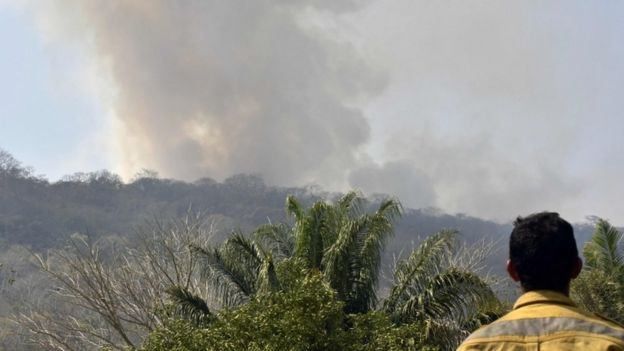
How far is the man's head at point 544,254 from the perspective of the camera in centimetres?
286

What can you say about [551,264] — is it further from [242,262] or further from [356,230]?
[242,262]

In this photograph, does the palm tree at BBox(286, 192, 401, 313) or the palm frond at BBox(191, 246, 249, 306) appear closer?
the palm tree at BBox(286, 192, 401, 313)

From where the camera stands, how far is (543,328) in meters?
2.66

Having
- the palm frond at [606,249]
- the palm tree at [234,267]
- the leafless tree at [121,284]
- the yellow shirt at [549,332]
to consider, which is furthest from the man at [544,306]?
the leafless tree at [121,284]

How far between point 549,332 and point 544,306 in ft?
0.43

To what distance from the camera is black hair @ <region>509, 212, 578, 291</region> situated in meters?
2.86

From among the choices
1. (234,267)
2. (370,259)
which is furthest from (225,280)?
(370,259)

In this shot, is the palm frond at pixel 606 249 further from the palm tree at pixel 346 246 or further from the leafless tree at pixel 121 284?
the leafless tree at pixel 121 284

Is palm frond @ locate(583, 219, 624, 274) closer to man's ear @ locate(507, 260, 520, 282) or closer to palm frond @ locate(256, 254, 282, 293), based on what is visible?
palm frond @ locate(256, 254, 282, 293)

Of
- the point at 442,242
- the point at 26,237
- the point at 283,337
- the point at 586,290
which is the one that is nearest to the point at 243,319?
the point at 283,337

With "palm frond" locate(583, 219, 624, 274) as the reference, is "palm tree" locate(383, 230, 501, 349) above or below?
below

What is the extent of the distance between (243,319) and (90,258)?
13.5 meters

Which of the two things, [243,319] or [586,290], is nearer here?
[243,319]

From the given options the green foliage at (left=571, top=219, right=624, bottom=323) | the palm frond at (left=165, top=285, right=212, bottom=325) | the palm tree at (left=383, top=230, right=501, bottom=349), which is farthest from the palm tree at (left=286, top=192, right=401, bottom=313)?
the green foliage at (left=571, top=219, right=624, bottom=323)
